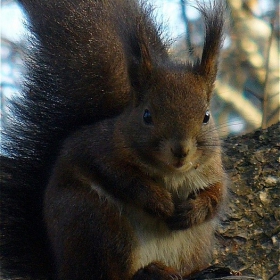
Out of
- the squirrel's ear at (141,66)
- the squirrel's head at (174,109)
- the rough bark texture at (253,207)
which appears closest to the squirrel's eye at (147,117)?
the squirrel's head at (174,109)

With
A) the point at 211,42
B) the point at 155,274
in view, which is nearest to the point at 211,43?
the point at 211,42

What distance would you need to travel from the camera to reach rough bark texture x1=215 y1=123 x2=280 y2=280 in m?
3.36

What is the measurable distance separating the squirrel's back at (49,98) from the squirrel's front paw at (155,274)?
585 mm

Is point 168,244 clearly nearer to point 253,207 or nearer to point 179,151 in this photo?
point 179,151

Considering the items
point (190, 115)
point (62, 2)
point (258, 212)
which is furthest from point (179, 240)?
point (62, 2)

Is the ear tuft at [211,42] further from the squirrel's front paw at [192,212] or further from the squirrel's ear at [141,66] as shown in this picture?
the squirrel's front paw at [192,212]

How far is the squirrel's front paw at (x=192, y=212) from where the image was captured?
2.76 metres

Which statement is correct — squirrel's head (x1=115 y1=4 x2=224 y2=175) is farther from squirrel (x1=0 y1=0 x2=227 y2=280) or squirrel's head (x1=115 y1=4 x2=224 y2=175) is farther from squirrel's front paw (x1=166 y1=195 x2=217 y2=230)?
squirrel's front paw (x1=166 y1=195 x2=217 y2=230)

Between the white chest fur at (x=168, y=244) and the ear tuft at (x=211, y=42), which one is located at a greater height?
the ear tuft at (x=211, y=42)

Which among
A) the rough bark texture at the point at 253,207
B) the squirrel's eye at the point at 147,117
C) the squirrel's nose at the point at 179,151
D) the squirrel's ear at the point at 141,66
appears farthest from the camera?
the rough bark texture at the point at 253,207

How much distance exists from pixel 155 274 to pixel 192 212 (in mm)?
299

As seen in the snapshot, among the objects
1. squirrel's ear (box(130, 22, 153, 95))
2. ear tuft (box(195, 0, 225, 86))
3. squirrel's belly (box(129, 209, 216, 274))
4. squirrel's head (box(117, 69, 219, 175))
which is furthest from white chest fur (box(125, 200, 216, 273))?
ear tuft (box(195, 0, 225, 86))

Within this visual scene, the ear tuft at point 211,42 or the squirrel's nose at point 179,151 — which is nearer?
the squirrel's nose at point 179,151

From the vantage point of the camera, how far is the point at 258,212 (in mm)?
3568
